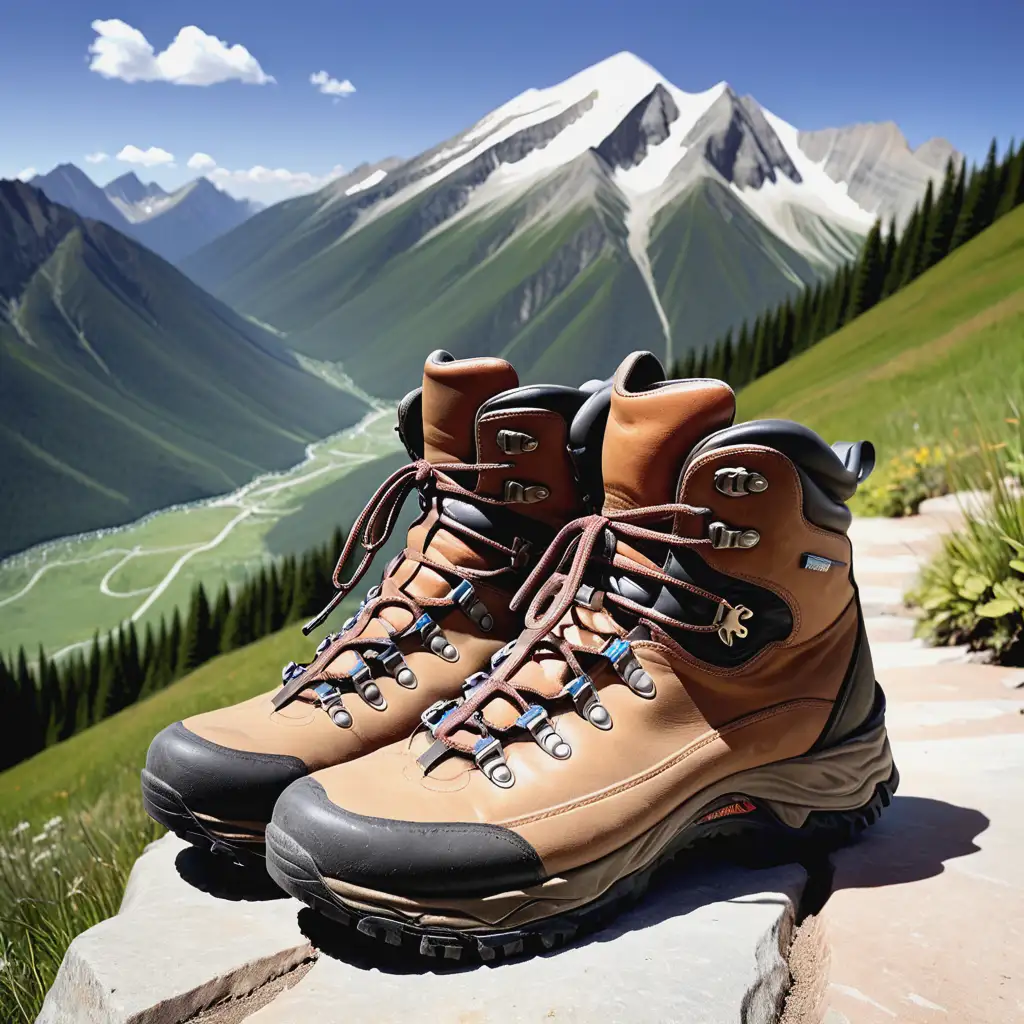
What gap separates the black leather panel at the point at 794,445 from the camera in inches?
87.4

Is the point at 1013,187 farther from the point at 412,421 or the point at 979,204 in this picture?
the point at 412,421

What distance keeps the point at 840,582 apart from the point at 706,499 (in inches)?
19.9

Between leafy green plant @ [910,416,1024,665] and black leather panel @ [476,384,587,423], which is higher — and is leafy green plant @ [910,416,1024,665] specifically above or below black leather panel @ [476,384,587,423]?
below

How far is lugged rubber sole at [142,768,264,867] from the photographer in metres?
2.58

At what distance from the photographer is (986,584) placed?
4.40m

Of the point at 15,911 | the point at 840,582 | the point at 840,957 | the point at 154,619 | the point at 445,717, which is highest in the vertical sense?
the point at 840,582

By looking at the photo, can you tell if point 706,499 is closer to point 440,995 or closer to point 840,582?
point 840,582

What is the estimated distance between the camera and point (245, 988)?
2186 mm

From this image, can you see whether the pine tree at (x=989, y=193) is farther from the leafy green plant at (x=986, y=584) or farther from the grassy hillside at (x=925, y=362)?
the leafy green plant at (x=986, y=584)

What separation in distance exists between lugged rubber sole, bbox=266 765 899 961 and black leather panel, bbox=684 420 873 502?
0.89m

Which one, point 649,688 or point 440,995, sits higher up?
point 649,688

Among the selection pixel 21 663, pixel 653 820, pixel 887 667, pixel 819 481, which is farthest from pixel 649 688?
pixel 21 663

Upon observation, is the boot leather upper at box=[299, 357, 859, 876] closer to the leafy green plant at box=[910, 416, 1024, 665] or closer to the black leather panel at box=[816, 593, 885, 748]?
the black leather panel at box=[816, 593, 885, 748]

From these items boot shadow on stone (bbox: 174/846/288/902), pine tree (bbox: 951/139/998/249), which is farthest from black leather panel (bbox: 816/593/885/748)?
pine tree (bbox: 951/139/998/249)
